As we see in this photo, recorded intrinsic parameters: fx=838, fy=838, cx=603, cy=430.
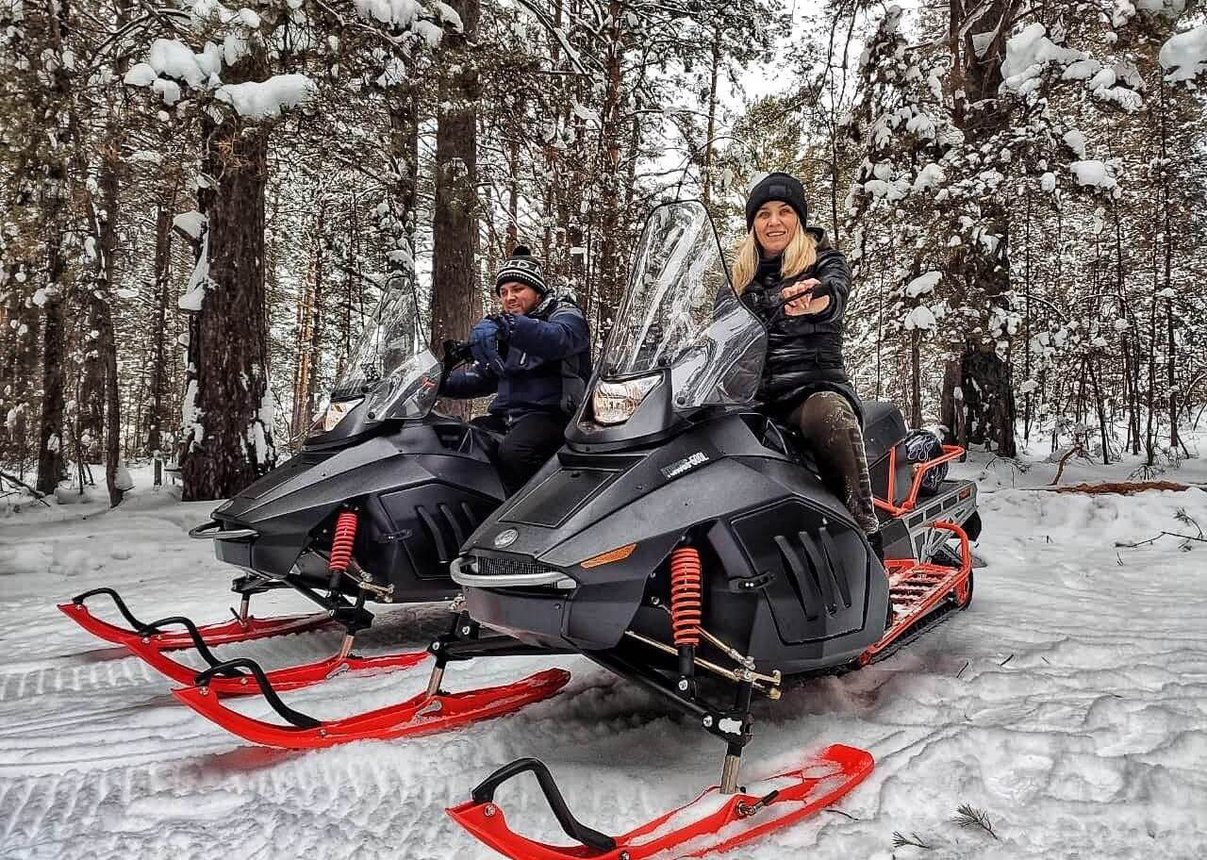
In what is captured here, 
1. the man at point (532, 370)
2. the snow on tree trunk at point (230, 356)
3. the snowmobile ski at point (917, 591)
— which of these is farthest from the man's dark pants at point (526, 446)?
the snow on tree trunk at point (230, 356)

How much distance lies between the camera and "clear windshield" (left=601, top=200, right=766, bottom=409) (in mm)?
2740

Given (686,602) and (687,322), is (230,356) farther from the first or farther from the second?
(686,602)

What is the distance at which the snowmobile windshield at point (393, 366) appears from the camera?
4.09 meters

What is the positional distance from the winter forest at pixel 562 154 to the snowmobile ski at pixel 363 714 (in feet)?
8.60

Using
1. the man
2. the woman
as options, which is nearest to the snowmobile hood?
the woman

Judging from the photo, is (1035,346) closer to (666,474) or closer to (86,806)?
(666,474)

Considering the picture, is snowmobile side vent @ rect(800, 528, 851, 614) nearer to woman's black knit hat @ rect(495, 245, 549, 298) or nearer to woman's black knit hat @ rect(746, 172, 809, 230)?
woman's black knit hat @ rect(746, 172, 809, 230)

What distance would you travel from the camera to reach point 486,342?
3.86 m

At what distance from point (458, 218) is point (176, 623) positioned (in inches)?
179

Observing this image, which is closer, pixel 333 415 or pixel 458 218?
pixel 333 415

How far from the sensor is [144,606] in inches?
184

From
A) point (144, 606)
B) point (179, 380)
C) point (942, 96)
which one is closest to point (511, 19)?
point (942, 96)

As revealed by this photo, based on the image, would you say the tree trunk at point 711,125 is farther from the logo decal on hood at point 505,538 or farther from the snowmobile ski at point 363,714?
the logo decal on hood at point 505,538


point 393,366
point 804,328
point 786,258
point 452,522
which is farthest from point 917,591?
point 393,366
